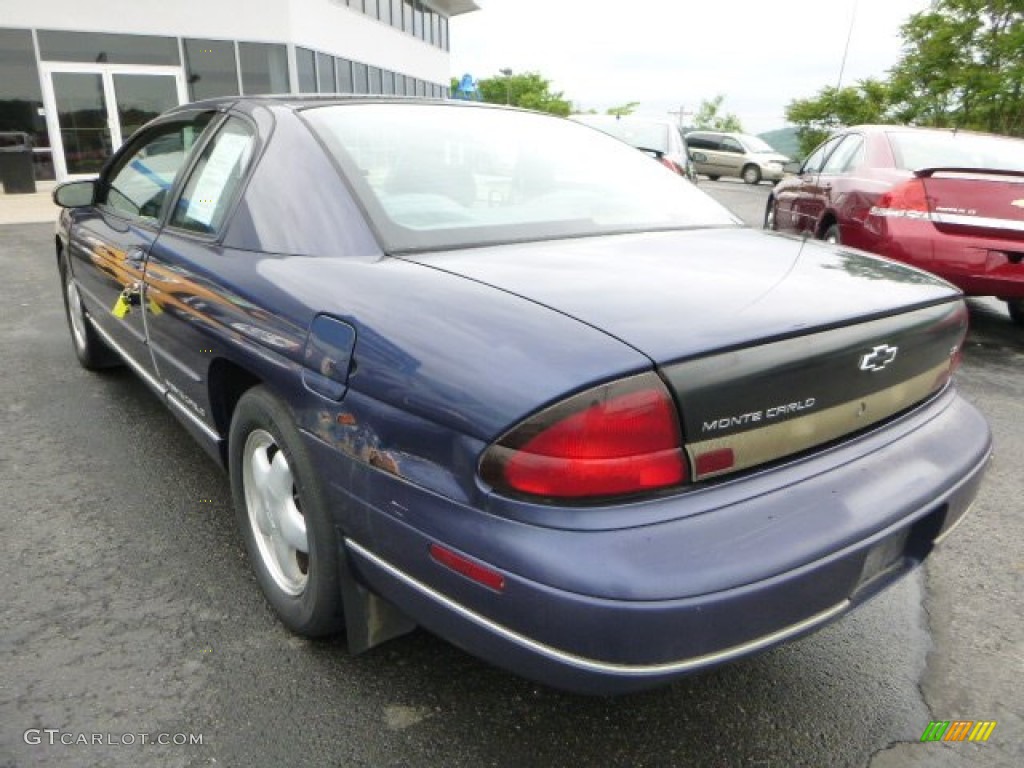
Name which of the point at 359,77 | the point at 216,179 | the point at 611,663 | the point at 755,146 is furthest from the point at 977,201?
the point at 755,146

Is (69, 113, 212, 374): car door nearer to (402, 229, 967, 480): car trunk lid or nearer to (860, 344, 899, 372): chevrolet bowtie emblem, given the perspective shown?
(402, 229, 967, 480): car trunk lid

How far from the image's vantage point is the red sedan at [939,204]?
4664mm

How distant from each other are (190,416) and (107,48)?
1636 cm

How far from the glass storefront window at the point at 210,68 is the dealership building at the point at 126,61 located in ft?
0.07

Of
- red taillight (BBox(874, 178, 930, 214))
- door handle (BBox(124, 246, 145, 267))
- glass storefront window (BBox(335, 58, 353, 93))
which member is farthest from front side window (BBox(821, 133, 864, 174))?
glass storefront window (BBox(335, 58, 353, 93))

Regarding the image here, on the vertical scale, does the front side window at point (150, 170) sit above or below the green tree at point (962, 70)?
below

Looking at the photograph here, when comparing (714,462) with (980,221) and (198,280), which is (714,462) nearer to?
(198,280)

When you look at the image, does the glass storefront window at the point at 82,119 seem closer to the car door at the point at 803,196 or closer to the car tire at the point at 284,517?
the car door at the point at 803,196

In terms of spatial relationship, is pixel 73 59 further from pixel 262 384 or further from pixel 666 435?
pixel 666 435

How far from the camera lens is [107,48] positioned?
15.5m

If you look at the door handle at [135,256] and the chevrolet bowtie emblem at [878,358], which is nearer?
the chevrolet bowtie emblem at [878,358]

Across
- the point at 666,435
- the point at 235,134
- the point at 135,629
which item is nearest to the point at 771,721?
the point at 666,435

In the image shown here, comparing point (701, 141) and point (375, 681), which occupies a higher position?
point (701, 141)

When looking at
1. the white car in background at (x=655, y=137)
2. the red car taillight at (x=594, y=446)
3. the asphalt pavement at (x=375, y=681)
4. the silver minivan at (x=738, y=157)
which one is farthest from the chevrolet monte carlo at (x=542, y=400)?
the silver minivan at (x=738, y=157)
